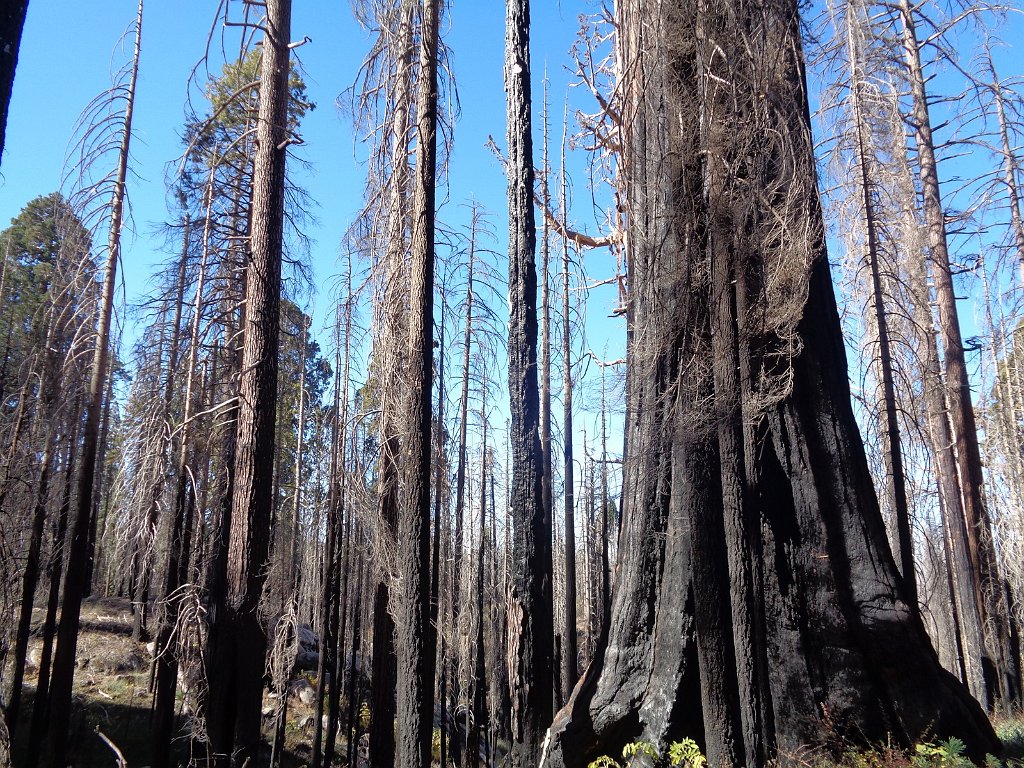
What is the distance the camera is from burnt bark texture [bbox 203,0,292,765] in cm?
819

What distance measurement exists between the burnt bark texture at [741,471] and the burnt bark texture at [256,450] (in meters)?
3.71

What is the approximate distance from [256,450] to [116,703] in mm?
15850

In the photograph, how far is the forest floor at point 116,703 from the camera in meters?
18.0

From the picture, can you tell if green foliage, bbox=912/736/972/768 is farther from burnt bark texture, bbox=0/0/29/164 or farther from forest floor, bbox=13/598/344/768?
forest floor, bbox=13/598/344/768

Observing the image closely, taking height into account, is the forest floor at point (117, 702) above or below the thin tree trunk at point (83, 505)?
below

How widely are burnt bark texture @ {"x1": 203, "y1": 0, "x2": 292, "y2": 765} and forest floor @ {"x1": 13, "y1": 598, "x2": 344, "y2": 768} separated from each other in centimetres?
1040

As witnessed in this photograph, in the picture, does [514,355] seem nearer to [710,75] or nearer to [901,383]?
[710,75]

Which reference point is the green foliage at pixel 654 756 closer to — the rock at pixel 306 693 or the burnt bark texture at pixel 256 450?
the burnt bark texture at pixel 256 450

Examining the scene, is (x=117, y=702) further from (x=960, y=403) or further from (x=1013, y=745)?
(x=960, y=403)

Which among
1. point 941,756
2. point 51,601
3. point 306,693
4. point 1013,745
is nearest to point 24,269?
point 51,601

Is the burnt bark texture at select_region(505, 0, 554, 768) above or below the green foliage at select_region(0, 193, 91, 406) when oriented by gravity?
below

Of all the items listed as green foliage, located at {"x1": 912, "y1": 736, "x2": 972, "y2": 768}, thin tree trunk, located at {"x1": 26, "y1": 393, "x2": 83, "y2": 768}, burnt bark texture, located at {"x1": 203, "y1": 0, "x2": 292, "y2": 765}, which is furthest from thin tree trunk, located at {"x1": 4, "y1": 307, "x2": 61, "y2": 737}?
green foliage, located at {"x1": 912, "y1": 736, "x2": 972, "y2": 768}

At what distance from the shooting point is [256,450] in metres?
8.74

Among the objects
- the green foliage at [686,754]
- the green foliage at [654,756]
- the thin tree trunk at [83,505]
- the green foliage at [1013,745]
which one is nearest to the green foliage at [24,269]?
the thin tree trunk at [83,505]
